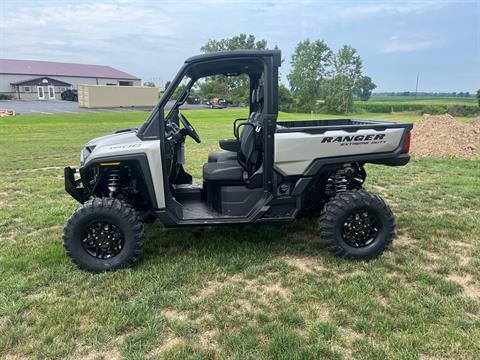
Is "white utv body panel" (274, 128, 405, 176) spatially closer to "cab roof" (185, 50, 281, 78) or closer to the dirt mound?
"cab roof" (185, 50, 281, 78)

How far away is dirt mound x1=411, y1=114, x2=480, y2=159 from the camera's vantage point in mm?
10977

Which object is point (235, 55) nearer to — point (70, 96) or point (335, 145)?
point (335, 145)

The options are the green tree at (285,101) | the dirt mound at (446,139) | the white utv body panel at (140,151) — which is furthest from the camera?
the green tree at (285,101)

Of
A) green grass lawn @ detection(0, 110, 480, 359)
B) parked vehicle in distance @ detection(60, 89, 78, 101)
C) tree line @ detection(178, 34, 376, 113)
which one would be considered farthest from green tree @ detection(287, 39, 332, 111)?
green grass lawn @ detection(0, 110, 480, 359)

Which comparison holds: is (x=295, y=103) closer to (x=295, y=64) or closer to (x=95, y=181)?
(x=295, y=64)

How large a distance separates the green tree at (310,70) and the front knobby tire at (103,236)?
1848 inches

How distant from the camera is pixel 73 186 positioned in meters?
4.43

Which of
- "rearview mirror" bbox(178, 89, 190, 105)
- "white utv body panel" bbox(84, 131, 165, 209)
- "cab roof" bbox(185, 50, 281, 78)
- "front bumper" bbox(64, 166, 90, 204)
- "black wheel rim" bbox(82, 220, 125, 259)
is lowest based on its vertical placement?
"black wheel rim" bbox(82, 220, 125, 259)

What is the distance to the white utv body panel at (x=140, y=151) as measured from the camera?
12.9 feet

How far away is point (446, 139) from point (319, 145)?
8909mm

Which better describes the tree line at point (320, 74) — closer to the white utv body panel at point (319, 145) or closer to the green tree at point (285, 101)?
the green tree at point (285, 101)

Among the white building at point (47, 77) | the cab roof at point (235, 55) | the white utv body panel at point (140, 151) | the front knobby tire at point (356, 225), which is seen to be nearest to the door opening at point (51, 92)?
the white building at point (47, 77)

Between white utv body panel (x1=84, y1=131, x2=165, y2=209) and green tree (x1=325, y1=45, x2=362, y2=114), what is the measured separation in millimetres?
44281

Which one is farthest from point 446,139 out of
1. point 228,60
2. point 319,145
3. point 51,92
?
point 51,92
